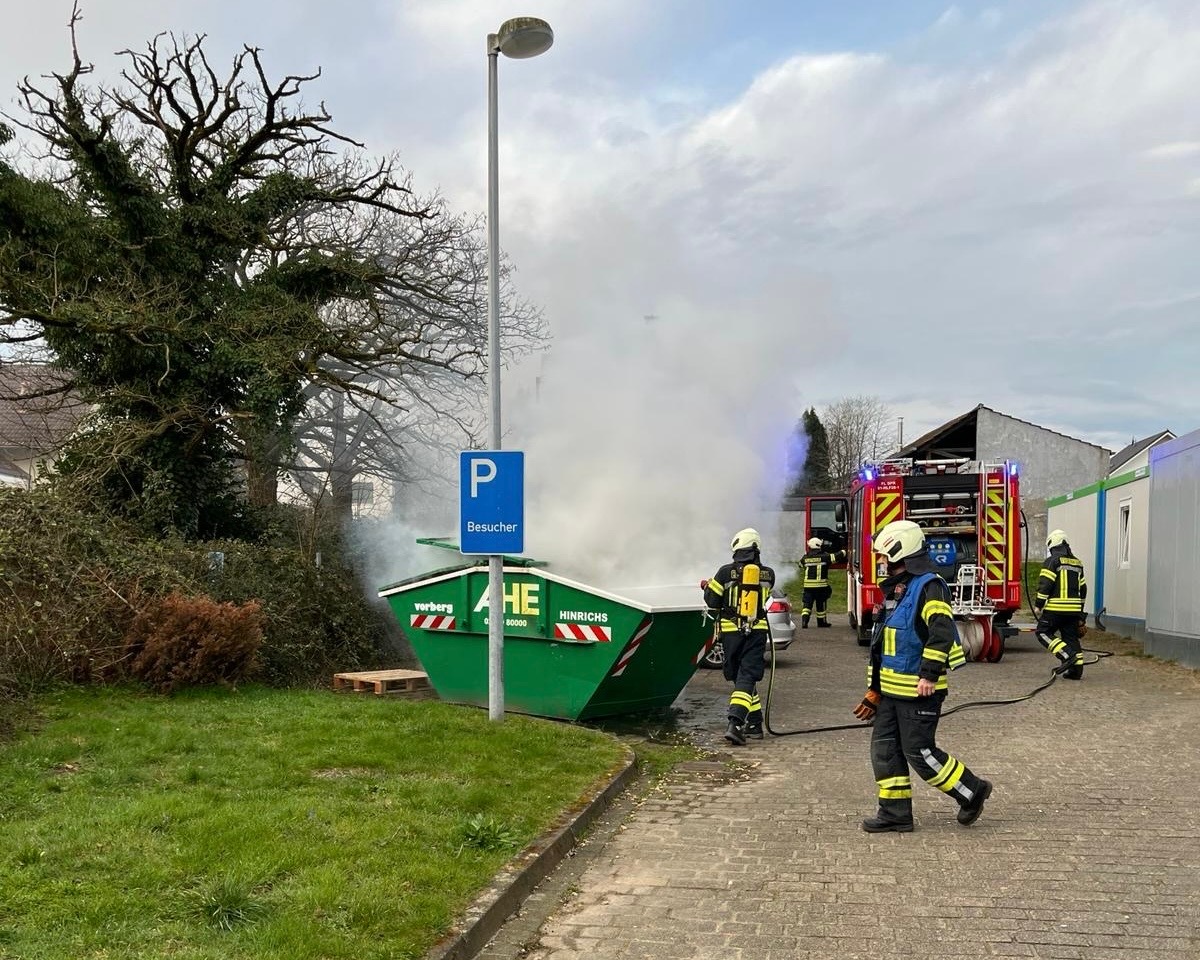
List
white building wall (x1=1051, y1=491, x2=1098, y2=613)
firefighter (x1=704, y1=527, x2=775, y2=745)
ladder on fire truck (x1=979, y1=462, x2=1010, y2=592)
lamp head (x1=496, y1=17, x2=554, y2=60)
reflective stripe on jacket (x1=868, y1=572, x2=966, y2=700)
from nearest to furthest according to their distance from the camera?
1. reflective stripe on jacket (x1=868, y1=572, x2=966, y2=700)
2. lamp head (x1=496, y1=17, x2=554, y2=60)
3. firefighter (x1=704, y1=527, x2=775, y2=745)
4. ladder on fire truck (x1=979, y1=462, x2=1010, y2=592)
5. white building wall (x1=1051, y1=491, x2=1098, y2=613)

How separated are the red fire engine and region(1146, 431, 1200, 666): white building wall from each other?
6.35 ft

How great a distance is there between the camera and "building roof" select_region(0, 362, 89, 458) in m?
13.6

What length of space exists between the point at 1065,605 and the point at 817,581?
737 centimetres

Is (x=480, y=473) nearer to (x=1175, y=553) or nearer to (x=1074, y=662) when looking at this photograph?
(x=1074, y=662)

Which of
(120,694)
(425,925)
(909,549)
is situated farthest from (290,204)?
(425,925)

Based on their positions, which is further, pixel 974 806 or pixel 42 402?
pixel 42 402

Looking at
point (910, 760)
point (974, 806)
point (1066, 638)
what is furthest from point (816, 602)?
point (910, 760)

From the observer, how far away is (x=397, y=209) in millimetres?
15938

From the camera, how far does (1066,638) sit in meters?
12.3

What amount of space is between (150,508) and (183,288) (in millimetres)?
3336

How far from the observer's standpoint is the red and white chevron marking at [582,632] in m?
8.45

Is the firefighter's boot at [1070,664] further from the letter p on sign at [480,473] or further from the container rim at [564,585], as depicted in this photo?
the letter p on sign at [480,473]

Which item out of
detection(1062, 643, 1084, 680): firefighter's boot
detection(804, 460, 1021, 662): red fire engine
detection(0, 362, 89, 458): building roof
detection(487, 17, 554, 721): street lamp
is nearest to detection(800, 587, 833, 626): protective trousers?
detection(804, 460, 1021, 662): red fire engine

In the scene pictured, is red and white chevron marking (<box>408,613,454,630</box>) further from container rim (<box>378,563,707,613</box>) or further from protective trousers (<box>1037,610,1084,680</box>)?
protective trousers (<box>1037,610,1084,680</box>)
